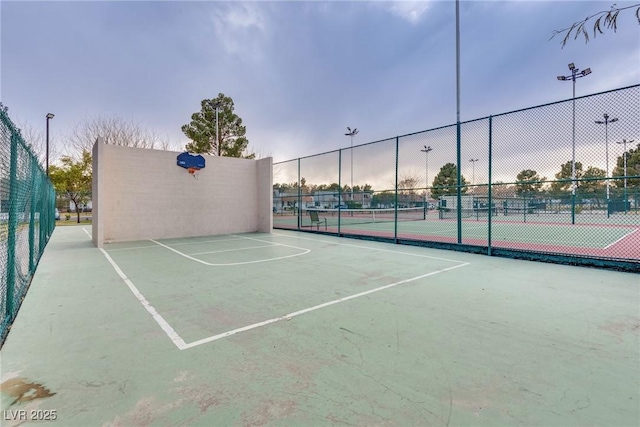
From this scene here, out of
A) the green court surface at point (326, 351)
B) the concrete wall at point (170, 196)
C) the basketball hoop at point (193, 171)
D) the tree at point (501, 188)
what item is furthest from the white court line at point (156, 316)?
the tree at point (501, 188)

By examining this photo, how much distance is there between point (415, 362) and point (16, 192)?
469 cm

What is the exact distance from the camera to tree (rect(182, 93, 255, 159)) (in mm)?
23078

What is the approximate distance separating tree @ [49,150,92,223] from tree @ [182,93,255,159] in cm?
692

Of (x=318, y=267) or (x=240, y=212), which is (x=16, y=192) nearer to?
(x=318, y=267)

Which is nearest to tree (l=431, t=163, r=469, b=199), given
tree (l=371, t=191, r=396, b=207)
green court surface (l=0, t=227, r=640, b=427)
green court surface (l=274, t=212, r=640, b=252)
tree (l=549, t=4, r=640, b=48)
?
green court surface (l=274, t=212, r=640, b=252)

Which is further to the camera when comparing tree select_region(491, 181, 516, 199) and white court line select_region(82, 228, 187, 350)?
tree select_region(491, 181, 516, 199)

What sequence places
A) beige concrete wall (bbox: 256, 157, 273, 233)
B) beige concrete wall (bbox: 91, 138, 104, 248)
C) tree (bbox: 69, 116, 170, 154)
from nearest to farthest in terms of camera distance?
beige concrete wall (bbox: 91, 138, 104, 248) < beige concrete wall (bbox: 256, 157, 273, 233) < tree (bbox: 69, 116, 170, 154)

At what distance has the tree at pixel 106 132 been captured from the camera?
746 inches

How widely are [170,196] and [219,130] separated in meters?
15.0

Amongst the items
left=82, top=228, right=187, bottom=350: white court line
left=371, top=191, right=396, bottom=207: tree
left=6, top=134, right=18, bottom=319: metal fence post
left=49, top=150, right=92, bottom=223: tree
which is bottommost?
left=82, top=228, right=187, bottom=350: white court line

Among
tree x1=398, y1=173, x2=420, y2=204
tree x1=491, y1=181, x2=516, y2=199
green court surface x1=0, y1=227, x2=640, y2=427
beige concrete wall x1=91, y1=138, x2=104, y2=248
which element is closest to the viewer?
green court surface x1=0, y1=227, x2=640, y2=427

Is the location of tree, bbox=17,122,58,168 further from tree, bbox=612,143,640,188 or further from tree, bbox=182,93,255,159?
tree, bbox=612,143,640,188

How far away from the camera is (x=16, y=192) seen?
133 inches

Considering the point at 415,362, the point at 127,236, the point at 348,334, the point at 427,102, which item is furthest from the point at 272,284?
the point at 427,102
